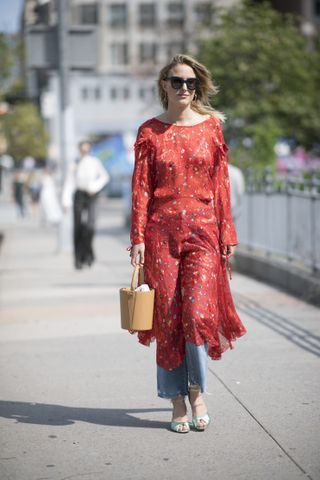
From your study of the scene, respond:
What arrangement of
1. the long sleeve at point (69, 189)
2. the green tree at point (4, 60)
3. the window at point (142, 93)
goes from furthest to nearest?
the window at point (142, 93)
the green tree at point (4, 60)
the long sleeve at point (69, 189)

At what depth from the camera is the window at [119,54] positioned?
90500mm

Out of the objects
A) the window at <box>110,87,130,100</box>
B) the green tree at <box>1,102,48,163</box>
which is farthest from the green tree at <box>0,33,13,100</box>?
the window at <box>110,87,130,100</box>

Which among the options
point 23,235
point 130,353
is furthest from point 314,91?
point 130,353

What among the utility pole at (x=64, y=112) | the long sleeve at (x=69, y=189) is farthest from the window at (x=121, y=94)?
the long sleeve at (x=69, y=189)

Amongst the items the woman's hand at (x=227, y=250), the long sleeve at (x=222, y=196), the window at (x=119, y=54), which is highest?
the window at (x=119, y=54)

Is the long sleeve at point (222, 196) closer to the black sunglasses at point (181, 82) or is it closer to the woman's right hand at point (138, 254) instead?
the black sunglasses at point (181, 82)

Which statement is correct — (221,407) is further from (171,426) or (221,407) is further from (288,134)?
(288,134)

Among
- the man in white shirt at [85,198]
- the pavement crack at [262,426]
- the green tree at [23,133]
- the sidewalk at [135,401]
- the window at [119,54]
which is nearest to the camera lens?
the pavement crack at [262,426]

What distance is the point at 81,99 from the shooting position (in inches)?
3617

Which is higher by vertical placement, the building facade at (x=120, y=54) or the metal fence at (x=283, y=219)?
the building facade at (x=120, y=54)

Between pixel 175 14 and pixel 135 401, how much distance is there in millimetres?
82891

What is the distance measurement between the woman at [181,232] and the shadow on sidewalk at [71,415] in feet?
1.10

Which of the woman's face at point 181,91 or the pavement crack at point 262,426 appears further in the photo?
the woman's face at point 181,91

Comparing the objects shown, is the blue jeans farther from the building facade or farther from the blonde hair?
the building facade
